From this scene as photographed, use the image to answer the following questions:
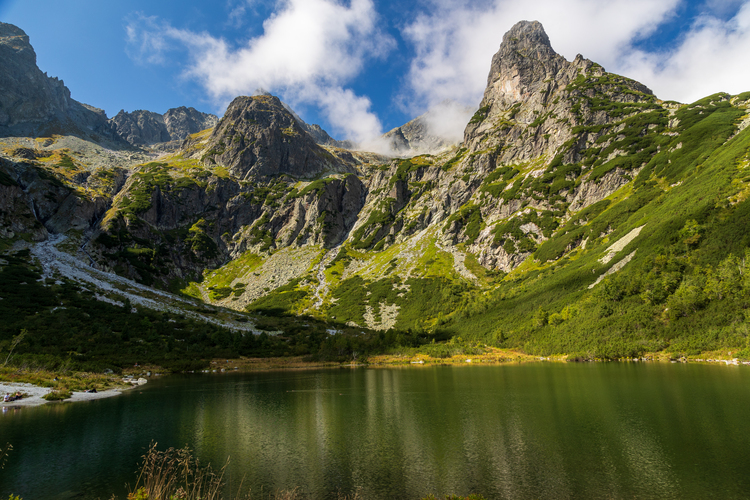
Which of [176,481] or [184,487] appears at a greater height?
[176,481]

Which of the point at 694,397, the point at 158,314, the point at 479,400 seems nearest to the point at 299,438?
the point at 479,400

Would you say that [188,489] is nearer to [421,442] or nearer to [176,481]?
[176,481]

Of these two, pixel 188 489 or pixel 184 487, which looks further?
pixel 184 487

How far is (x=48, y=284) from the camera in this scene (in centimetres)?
10900

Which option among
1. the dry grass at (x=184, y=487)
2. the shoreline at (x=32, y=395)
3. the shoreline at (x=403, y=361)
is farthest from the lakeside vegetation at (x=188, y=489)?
the shoreline at (x=403, y=361)

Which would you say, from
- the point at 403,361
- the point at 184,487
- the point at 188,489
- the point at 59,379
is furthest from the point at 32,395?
the point at 403,361

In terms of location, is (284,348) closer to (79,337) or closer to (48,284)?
(79,337)

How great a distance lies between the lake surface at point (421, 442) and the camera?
1988cm

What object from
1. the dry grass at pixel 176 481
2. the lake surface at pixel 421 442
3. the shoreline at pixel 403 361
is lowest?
the shoreline at pixel 403 361

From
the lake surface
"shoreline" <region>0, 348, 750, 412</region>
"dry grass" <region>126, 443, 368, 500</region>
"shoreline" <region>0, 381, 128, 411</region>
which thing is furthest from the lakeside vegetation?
"shoreline" <region>0, 348, 750, 412</region>

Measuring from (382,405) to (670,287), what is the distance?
353ft

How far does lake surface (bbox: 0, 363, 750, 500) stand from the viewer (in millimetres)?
19875

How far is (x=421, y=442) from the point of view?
28547 mm

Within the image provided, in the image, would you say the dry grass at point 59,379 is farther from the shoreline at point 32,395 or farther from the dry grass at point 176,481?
the dry grass at point 176,481
